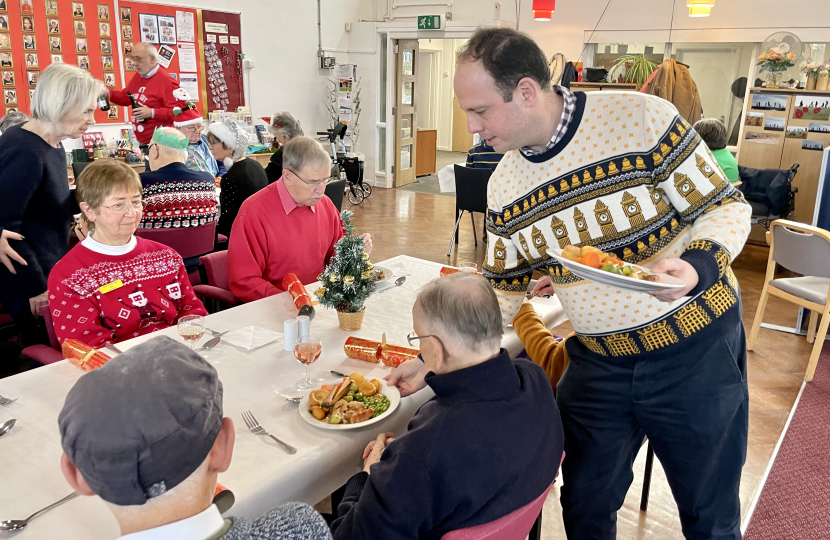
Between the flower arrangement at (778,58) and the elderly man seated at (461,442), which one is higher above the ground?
the flower arrangement at (778,58)

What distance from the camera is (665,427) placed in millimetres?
1633

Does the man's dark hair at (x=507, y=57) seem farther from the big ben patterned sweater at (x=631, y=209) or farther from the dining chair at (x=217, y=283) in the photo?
the dining chair at (x=217, y=283)

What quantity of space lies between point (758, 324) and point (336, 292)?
3.52 meters

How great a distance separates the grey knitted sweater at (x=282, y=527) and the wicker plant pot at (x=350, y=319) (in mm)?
1199

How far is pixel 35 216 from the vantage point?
2947 mm

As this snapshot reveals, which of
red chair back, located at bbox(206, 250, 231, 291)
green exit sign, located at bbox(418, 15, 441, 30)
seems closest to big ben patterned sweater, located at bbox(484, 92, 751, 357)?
red chair back, located at bbox(206, 250, 231, 291)

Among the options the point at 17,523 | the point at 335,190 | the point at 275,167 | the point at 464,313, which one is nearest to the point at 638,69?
the point at 335,190

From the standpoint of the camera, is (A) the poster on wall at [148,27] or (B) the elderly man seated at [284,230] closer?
(B) the elderly man seated at [284,230]

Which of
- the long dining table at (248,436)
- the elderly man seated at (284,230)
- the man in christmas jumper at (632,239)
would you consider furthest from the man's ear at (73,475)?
the elderly man seated at (284,230)

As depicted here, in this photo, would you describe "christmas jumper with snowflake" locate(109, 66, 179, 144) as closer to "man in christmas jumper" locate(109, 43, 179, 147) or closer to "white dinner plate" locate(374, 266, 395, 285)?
"man in christmas jumper" locate(109, 43, 179, 147)

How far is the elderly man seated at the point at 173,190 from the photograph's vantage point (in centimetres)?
346

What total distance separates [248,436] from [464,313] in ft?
2.19

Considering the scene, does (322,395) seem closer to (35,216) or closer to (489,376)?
(489,376)

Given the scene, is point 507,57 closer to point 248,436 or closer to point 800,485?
point 248,436
